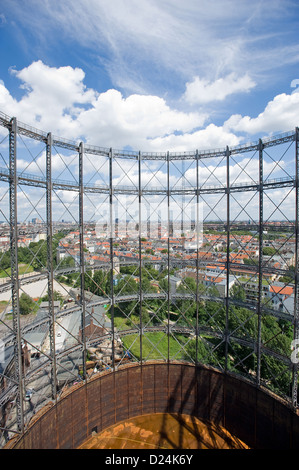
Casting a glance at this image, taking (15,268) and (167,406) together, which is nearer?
(15,268)

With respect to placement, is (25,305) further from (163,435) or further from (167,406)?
(163,435)

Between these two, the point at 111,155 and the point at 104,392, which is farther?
the point at 111,155

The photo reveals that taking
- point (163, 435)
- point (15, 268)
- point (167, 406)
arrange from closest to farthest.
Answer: point (15, 268)
point (163, 435)
point (167, 406)

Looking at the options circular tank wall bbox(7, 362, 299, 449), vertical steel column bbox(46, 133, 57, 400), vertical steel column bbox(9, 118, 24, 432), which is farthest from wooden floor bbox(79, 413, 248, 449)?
vertical steel column bbox(9, 118, 24, 432)

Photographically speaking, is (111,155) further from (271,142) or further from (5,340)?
(5,340)

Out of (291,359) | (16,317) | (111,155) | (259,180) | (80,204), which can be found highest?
(111,155)

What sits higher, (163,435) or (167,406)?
(167,406)

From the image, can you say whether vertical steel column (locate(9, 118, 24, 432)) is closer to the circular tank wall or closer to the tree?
the circular tank wall

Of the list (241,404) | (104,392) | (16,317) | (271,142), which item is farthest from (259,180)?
(104,392)

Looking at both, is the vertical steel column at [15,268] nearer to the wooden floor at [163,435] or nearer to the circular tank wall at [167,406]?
the circular tank wall at [167,406]

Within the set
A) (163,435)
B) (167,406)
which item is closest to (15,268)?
(163,435)
